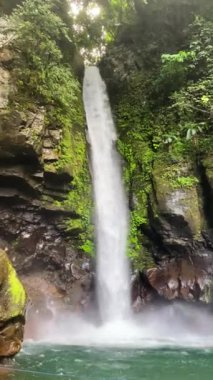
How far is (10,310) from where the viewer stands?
5738mm

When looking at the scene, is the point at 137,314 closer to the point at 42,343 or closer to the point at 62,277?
the point at 62,277

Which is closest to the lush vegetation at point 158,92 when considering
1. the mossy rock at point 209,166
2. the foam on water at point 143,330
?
the mossy rock at point 209,166

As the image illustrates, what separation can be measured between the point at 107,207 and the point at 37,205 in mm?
2267

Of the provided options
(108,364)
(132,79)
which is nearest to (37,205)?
(108,364)

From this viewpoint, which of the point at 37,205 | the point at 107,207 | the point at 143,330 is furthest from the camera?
the point at 107,207

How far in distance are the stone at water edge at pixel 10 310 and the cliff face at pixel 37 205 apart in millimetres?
2673

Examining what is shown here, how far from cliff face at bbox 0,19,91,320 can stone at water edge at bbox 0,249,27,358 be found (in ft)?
8.77

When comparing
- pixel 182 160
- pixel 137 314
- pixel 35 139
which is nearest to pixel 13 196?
pixel 35 139

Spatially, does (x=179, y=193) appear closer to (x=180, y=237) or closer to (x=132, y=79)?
(x=180, y=237)

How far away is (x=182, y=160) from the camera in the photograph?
35.2 ft

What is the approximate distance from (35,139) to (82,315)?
158 inches

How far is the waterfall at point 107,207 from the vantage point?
31.0 feet

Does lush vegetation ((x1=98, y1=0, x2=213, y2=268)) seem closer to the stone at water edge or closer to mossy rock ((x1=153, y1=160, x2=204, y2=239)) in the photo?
mossy rock ((x1=153, y1=160, x2=204, y2=239))

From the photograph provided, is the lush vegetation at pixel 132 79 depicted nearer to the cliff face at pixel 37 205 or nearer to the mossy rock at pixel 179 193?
the mossy rock at pixel 179 193
